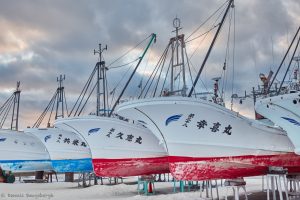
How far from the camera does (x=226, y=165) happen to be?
11.5m

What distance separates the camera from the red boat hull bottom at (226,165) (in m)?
11.4

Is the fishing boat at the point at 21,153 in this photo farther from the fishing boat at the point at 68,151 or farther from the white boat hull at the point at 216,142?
the white boat hull at the point at 216,142

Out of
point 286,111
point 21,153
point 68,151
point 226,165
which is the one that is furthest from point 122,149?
point 21,153

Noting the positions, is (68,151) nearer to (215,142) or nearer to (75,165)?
(75,165)

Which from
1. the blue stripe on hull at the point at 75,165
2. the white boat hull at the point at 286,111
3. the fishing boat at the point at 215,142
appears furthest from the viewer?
the blue stripe on hull at the point at 75,165

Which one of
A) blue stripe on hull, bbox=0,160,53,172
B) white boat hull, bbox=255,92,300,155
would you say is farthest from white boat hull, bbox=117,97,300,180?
blue stripe on hull, bbox=0,160,53,172

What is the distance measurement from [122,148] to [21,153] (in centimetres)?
1089

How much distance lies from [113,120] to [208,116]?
610cm

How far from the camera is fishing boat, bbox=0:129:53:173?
24.3 m

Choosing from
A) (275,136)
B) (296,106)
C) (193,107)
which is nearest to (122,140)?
(193,107)

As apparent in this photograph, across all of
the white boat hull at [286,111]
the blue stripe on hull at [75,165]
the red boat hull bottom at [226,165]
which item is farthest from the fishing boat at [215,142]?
the blue stripe on hull at [75,165]

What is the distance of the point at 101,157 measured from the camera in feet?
55.0

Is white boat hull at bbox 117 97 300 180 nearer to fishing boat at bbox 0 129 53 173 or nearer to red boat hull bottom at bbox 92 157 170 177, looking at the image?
red boat hull bottom at bbox 92 157 170 177

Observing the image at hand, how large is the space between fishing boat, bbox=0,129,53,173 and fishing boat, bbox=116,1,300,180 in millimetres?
15362
